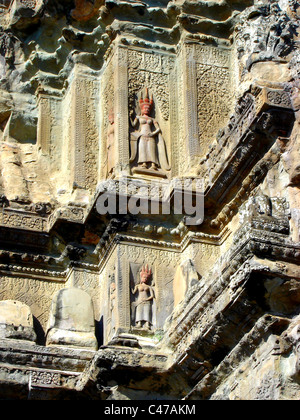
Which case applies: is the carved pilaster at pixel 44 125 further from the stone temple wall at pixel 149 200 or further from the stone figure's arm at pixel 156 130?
the stone figure's arm at pixel 156 130

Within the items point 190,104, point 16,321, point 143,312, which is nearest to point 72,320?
point 16,321

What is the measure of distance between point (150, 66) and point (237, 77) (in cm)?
156

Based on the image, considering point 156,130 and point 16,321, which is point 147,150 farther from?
point 16,321

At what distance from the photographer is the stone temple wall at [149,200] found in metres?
15.8

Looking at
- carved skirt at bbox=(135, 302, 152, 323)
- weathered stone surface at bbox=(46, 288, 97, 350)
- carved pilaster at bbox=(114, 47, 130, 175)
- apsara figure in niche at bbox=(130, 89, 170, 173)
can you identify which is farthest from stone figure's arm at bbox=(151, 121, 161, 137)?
carved skirt at bbox=(135, 302, 152, 323)

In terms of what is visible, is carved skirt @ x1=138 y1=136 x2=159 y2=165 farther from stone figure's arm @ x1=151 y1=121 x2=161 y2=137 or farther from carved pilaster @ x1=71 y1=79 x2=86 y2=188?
carved pilaster @ x1=71 y1=79 x2=86 y2=188

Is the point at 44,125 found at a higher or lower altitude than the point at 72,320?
higher

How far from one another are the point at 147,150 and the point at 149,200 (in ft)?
4.21

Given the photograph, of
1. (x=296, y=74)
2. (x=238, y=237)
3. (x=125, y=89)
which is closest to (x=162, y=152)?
(x=125, y=89)

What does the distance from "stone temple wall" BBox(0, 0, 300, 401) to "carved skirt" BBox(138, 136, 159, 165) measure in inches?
1.4

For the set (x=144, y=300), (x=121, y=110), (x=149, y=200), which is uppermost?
(x=121, y=110)

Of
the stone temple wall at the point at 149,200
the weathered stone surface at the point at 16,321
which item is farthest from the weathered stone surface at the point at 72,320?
the weathered stone surface at the point at 16,321

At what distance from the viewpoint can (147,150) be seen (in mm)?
20516

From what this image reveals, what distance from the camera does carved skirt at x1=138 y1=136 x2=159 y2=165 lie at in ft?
66.9
